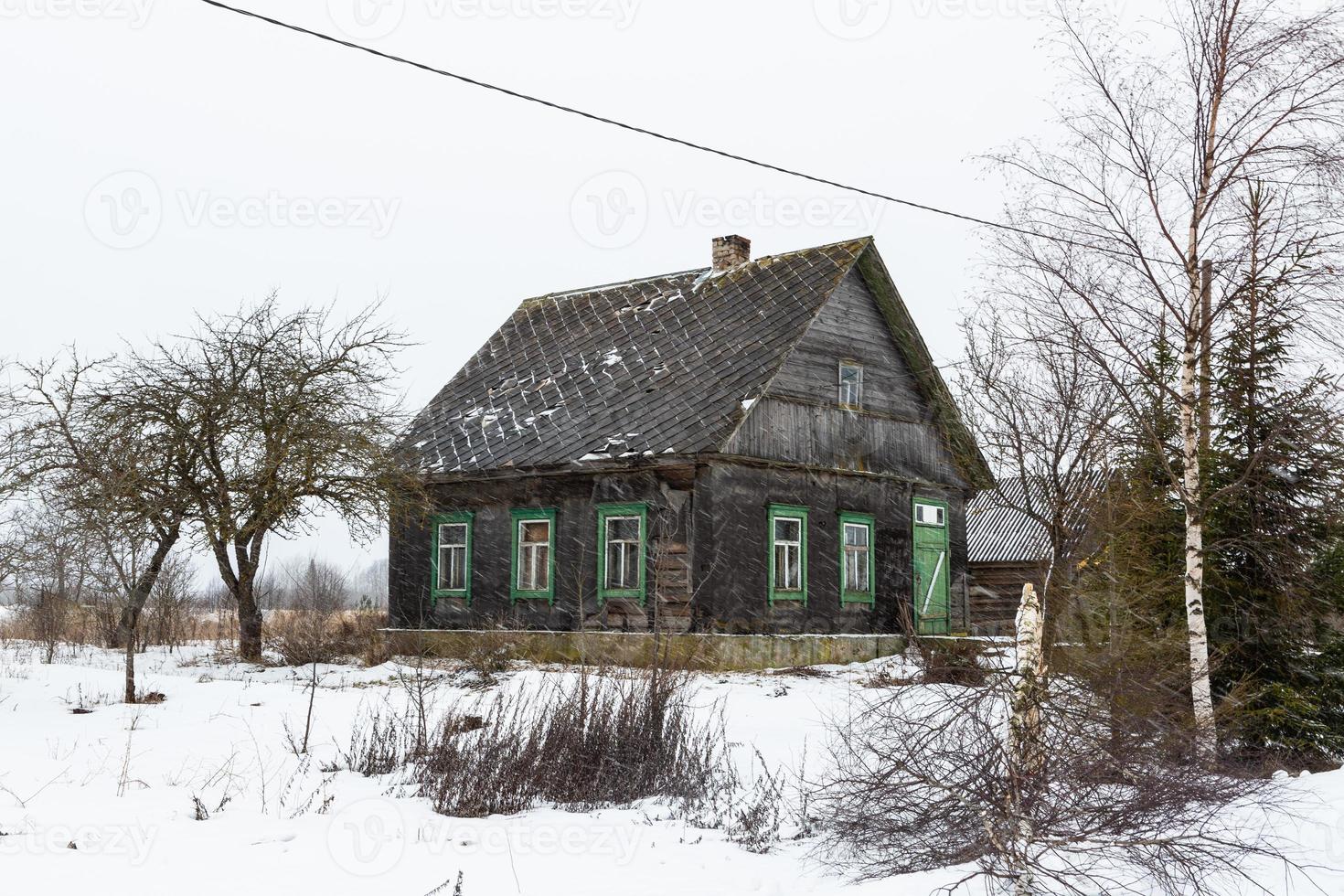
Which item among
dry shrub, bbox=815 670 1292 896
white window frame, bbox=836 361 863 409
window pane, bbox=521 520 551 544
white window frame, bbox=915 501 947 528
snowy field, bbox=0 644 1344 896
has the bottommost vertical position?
snowy field, bbox=0 644 1344 896

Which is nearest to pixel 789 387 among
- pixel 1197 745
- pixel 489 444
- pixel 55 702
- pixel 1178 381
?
pixel 489 444

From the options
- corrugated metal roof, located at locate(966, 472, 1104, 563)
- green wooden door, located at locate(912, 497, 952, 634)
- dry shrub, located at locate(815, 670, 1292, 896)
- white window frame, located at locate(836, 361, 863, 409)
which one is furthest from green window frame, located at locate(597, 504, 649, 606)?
corrugated metal roof, located at locate(966, 472, 1104, 563)

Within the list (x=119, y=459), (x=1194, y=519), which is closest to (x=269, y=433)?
(x=119, y=459)

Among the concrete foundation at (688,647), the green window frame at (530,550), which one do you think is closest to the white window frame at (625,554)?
the concrete foundation at (688,647)

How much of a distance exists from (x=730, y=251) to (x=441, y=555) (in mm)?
7301

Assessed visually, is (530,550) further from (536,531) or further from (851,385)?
(851,385)

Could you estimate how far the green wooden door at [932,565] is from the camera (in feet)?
65.9

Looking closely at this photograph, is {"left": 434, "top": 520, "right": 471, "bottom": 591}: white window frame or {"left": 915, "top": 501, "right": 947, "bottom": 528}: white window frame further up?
{"left": 915, "top": 501, "right": 947, "bottom": 528}: white window frame

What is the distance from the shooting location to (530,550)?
18.8m

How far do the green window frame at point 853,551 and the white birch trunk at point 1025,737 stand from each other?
1335cm

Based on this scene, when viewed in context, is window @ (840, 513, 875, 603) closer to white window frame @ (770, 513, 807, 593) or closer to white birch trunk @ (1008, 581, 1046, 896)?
white window frame @ (770, 513, 807, 593)

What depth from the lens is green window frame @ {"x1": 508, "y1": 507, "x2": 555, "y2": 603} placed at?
18375 millimetres

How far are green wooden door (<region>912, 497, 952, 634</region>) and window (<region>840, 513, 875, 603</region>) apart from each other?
1279 mm

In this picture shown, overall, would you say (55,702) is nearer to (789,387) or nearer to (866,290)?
(789,387)
